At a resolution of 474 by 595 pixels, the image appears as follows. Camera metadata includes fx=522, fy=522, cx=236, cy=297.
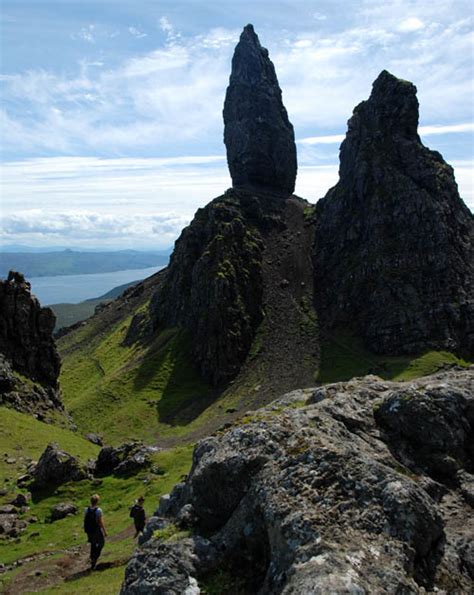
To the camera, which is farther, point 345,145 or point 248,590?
point 345,145

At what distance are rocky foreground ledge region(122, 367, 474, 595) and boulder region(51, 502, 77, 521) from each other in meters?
25.8

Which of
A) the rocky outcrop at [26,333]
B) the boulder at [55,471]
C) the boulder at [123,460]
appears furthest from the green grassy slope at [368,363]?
the boulder at [55,471]

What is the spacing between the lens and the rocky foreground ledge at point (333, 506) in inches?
487

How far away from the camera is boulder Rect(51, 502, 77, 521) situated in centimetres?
4161

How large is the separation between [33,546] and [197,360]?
11462cm

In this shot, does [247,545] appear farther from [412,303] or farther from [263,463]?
[412,303]

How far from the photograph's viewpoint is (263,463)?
15.8 metres

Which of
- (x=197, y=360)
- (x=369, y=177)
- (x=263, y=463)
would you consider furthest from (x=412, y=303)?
(x=263, y=463)

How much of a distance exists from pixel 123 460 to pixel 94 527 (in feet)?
98.8

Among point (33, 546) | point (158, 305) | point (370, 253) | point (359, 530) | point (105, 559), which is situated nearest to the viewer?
point (359, 530)

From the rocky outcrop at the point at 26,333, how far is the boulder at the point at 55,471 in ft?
150

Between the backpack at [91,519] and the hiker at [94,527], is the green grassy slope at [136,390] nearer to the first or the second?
the hiker at [94,527]

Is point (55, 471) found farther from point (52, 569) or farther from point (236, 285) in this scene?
point (236, 285)

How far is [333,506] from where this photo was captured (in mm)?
13586
